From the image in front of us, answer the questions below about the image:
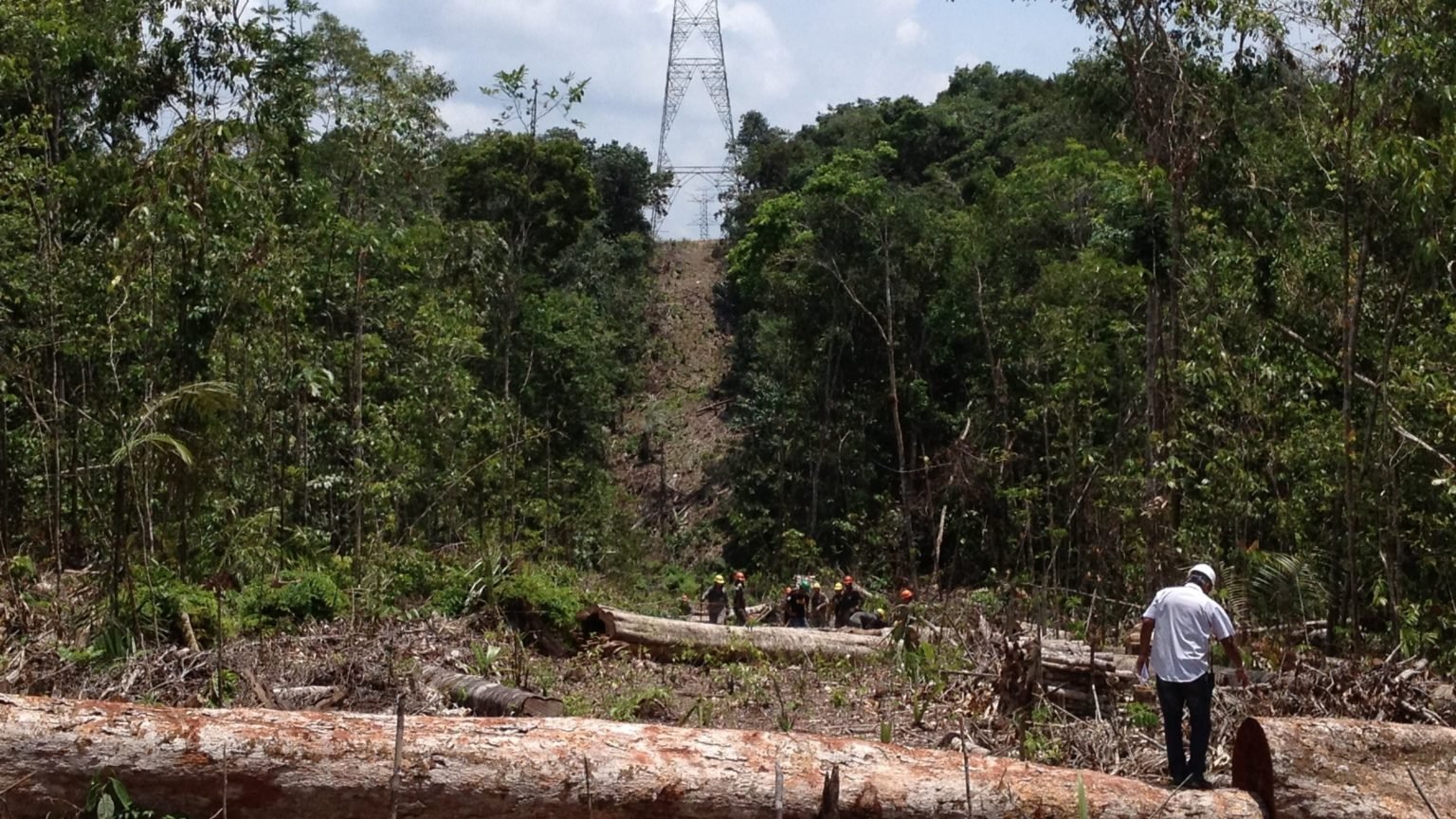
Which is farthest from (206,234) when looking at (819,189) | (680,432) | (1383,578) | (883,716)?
(680,432)

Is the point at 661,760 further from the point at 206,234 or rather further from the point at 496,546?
the point at 496,546

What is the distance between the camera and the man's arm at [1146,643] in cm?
819

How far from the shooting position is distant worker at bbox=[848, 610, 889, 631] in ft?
57.0

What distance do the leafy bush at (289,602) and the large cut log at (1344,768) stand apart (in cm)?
882

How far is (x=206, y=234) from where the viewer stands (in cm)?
1178

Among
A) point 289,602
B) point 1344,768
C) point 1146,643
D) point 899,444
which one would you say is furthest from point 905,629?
point 899,444

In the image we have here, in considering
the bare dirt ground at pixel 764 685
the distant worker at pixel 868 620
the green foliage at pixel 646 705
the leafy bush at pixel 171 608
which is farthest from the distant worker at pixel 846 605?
the leafy bush at pixel 171 608

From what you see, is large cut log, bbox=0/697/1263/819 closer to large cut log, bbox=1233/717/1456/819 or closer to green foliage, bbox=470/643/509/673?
large cut log, bbox=1233/717/1456/819

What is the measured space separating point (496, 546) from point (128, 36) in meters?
7.04

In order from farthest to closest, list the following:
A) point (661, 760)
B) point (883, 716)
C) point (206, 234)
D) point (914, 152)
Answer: point (914, 152) → point (206, 234) → point (883, 716) → point (661, 760)

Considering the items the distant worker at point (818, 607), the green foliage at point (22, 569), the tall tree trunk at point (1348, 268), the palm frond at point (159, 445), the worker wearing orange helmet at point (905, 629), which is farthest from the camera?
the distant worker at point (818, 607)

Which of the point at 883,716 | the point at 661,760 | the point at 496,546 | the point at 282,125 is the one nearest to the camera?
the point at 661,760

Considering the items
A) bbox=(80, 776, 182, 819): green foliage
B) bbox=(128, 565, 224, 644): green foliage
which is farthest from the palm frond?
bbox=(80, 776, 182, 819): green foliage

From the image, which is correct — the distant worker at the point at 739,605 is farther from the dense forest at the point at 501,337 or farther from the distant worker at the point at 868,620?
the dense forest at the point at 501,337
